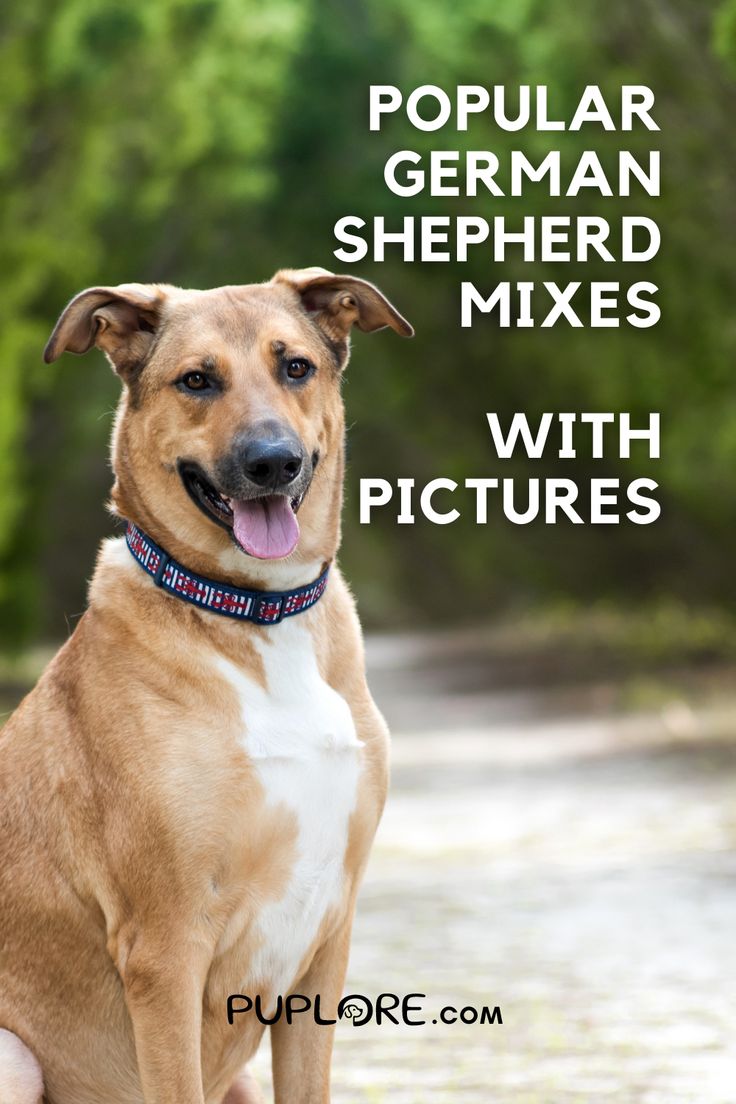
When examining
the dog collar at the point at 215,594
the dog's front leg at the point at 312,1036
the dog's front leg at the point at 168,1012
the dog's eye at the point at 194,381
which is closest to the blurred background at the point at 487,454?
the dog's front leg at the point at 312,1036

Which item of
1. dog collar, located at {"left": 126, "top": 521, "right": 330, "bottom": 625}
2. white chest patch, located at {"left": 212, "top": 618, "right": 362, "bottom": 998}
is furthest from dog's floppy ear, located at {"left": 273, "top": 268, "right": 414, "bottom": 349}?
white chest patch, located at {"left": 212, "top": 618, "right": 362, "bottom": 998}

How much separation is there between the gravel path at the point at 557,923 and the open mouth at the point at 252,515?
2.02 m

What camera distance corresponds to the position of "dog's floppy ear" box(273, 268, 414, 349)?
5.01m

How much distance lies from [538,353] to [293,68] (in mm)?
7604

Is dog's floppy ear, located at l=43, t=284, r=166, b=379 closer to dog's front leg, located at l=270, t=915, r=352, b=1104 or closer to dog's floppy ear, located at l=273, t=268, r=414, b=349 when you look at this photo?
dog's floppy ear, located at l=273, t=268, r=414, b=349

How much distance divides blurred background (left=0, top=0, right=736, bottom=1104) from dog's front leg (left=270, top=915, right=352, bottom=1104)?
3.71ft

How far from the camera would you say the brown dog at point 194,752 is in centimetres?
432

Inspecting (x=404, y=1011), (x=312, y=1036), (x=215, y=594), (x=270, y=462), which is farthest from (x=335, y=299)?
(x=404, y=1011)

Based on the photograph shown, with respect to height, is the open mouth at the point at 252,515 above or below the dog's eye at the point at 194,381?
below

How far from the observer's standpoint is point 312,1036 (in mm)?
4676

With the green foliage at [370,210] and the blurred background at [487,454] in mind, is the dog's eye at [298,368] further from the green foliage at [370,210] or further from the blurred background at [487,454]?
the green foliage at [370,210]

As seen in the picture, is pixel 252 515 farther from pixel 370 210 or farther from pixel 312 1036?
pixel 370 210

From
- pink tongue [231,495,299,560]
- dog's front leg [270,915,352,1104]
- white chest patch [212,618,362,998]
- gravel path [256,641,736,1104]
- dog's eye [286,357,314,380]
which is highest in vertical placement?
dog's eye [286,357,314,380]

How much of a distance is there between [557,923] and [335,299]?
4.22 metres
